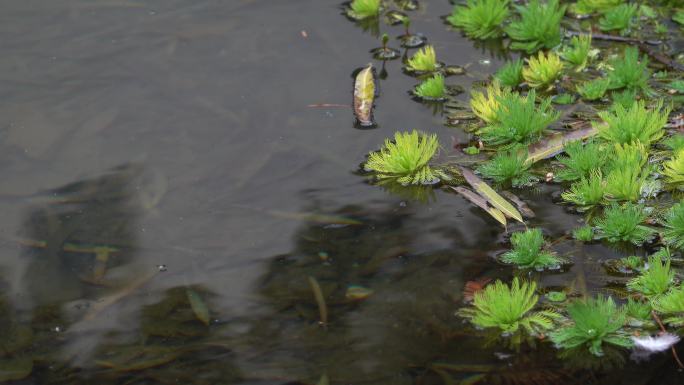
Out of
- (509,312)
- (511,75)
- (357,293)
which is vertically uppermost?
(511,75)

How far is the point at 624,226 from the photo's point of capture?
3.42 metres

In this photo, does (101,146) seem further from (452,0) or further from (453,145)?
(452,0)

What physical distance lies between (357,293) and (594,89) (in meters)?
1.82

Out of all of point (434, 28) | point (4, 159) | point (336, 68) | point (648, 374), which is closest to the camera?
point (648, 374)

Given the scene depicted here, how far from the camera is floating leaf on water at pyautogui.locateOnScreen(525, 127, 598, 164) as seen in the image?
3.97m

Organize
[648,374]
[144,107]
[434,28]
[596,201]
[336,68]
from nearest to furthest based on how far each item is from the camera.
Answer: [648,374] < [596,201] < [144,107] < [336,68] < [434,28]

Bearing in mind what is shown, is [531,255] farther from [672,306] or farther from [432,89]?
[432,89]

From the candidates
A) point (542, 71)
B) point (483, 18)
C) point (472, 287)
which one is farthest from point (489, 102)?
point (472, 287)

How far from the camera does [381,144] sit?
4082mm

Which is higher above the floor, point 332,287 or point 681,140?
point 681,140

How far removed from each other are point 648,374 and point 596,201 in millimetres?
912

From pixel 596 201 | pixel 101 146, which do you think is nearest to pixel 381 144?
pixel 596 201

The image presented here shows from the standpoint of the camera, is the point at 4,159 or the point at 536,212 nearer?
the point at 536,212

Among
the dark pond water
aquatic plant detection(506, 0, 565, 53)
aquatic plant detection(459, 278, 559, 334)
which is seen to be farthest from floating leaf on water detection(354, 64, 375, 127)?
aquatic plant detection(459, 278, 559, 334)
